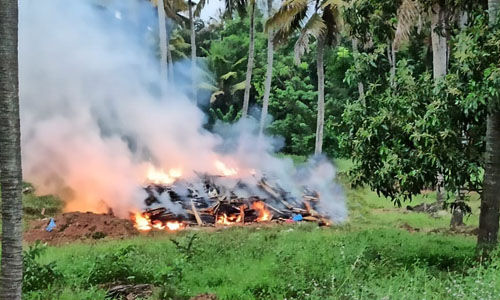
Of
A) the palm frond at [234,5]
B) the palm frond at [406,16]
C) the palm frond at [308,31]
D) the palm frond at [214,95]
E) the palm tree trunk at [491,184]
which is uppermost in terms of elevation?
the palm frond at [234,5]

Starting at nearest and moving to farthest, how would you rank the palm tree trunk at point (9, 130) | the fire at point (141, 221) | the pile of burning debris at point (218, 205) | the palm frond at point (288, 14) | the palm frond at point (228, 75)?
the palm tree trunk at point (9, 130) → the fire at point (141, 221) → the pile of burning debris at point (218, 205) → the palm frond at point (288, 14) → the palm frond at point (228, 75)

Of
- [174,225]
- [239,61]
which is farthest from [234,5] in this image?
[174,225]

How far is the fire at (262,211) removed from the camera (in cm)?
1648

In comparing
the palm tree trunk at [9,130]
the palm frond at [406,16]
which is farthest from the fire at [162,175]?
the palm tree trunk at [9,130]

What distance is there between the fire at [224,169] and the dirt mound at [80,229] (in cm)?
649

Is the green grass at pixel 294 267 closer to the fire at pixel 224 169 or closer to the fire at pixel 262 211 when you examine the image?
the fire at pixel 262 211

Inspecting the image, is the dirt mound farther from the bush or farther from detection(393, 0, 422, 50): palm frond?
detection(393, 0, 422, 50): palm frond

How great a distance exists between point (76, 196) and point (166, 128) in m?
6.24

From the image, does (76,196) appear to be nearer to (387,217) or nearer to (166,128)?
(166,128)

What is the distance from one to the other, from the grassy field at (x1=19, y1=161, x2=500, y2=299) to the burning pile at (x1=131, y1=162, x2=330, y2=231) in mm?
2586

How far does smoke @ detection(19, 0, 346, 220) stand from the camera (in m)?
17.7

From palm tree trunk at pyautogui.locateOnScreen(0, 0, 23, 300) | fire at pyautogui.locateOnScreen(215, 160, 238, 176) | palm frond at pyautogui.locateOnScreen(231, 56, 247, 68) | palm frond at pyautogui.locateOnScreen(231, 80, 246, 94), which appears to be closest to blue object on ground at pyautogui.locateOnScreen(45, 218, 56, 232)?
fire at pyautogui.locateOnScreen(215, 160, 238, 176)

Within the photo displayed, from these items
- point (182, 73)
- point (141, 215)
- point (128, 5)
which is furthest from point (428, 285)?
point (182, 73)

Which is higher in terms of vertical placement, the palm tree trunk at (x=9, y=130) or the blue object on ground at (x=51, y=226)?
the palm tree trunk at (x=9, y=130)
